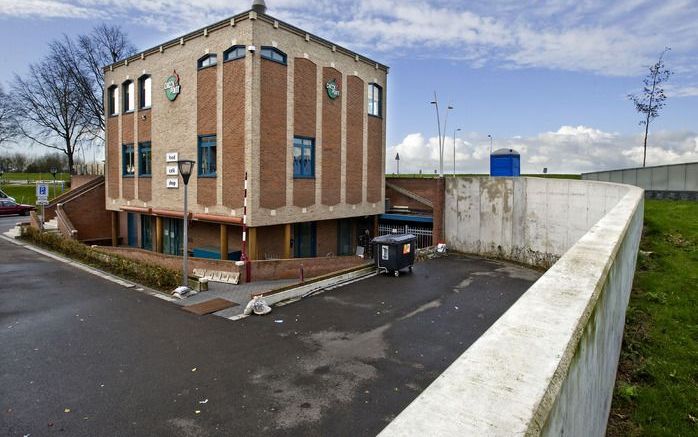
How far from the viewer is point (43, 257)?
2106cm

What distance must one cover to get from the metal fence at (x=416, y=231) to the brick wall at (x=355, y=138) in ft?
10.5

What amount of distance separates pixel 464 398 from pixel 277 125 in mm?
19242

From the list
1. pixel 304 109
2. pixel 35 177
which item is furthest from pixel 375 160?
pixel 35 177

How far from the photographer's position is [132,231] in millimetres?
29719

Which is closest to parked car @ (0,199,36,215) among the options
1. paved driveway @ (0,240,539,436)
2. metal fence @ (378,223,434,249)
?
paved driveway @ (0,240,539,436)

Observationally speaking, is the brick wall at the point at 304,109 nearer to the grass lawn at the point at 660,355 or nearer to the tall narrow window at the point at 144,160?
the tall narrow window at the point at 144,160

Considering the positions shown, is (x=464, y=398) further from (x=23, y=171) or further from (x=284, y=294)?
(x=23, y=171)

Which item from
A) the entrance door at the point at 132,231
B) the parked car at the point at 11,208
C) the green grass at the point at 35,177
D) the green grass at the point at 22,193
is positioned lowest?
the entrance door at the point at 132,231

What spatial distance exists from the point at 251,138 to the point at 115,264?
7.42m

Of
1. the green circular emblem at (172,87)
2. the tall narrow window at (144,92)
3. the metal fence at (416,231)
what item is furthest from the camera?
the metal fence at (416,231)

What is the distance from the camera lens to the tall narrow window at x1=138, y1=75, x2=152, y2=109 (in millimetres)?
25320

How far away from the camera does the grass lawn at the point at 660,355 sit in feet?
16.6

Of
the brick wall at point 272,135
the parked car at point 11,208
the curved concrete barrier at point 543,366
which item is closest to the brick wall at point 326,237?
the brick wall at point 272,135

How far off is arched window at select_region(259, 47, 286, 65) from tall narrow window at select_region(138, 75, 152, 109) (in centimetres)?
928
